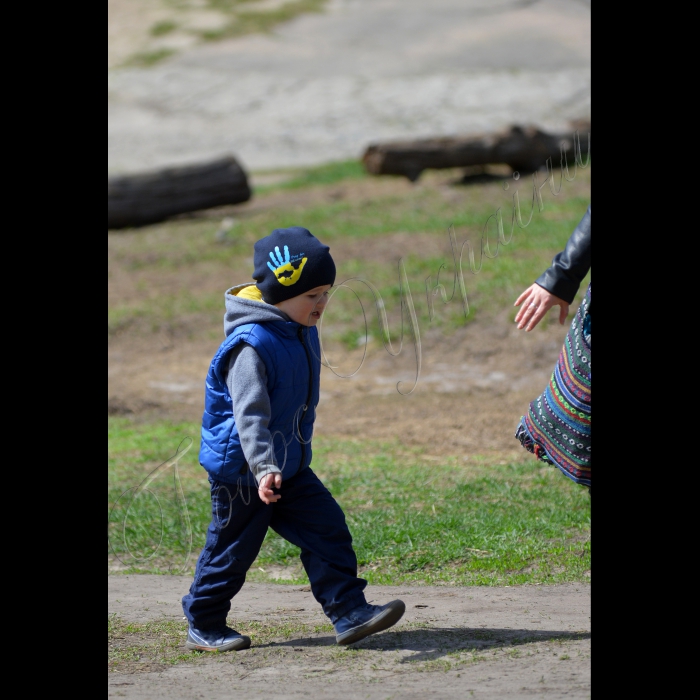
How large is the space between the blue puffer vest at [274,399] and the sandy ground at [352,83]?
1568 centimetres

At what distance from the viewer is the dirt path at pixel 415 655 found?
2.92 m

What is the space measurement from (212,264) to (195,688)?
8.65 metres

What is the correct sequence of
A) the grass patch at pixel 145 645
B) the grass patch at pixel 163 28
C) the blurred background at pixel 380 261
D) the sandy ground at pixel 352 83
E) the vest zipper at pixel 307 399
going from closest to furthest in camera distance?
the grass patch at pixel 145 645 → the vest zipper at pixel 307 399 → the blurred background at pixel 380 261 → the sandy ground at pixel 352 83 → the grass patch at pixel 163 28

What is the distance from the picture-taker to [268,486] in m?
3.21

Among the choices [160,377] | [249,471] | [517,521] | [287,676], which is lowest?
[160,377]

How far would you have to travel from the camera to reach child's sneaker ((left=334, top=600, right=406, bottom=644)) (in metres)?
3.31

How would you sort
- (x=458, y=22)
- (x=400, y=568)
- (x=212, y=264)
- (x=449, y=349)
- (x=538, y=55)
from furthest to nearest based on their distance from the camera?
(x=458, y=22), (x=538, y=55), (x=212, y=264), (x=449, y=349), (x=400, y=568)

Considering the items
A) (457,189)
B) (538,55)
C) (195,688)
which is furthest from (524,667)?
→ (538,55)

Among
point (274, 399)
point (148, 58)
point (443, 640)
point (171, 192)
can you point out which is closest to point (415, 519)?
point (443, 640)

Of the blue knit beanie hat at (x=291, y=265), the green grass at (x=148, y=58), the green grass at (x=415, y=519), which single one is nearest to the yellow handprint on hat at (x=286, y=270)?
the blue knit beanie hat at (x=291, y=265)

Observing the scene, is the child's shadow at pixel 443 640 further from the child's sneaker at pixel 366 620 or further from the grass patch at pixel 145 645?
the grass patch at pixel 145 645

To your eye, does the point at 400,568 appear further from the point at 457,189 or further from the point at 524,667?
the point at 457,189

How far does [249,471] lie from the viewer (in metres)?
3.42

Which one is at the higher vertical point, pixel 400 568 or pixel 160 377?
pixel 400 568
